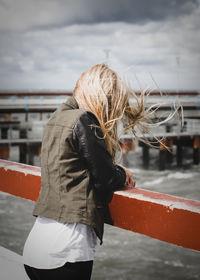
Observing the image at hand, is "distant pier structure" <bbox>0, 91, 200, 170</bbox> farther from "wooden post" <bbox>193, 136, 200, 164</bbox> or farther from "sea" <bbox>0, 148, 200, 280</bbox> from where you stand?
"sea" <bbox>0, 148, 200, 280</bbox>

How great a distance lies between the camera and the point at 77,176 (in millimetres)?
1316

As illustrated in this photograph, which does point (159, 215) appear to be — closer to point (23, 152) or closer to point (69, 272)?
point (69, 272)

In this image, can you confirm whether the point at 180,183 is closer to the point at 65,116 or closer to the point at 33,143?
the point at 33,143

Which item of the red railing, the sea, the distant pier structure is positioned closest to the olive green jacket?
the red railing

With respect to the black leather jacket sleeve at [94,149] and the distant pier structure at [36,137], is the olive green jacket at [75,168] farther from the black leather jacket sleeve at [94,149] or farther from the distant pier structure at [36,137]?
the distant pier structure at [36,137]

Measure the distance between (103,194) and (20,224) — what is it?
A: 31.6 ft

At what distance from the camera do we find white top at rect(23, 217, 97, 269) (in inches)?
52.4

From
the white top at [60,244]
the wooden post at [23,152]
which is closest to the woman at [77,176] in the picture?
the white top at [60,244]

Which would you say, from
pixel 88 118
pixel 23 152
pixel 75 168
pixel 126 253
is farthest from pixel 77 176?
pixel 23 152

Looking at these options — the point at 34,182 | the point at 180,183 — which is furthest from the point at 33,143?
the point at 34,182

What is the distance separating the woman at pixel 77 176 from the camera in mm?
1306

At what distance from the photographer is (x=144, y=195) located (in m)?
1.44

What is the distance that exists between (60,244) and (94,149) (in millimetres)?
426

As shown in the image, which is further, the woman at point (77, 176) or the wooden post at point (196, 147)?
the wooden post at point (196, 147)
